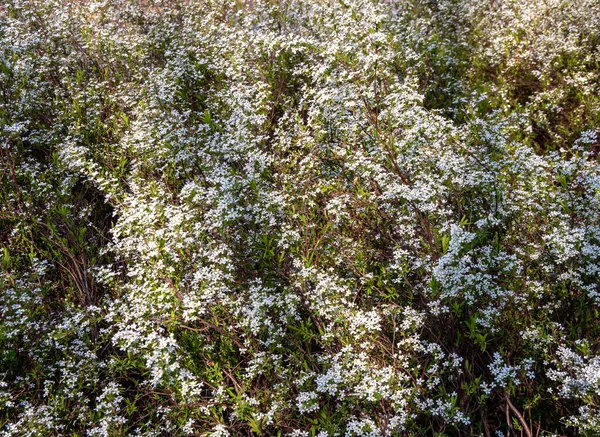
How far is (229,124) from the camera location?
600cm

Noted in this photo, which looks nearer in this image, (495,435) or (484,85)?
(495,435)

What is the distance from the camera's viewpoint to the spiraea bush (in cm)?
408

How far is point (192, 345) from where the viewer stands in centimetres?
471

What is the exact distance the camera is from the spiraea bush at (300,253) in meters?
4.08

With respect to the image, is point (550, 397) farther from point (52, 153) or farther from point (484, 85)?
point (52, 153)

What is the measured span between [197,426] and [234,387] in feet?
1.38

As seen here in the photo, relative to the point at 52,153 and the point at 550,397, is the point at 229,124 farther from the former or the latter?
the point at 550,397

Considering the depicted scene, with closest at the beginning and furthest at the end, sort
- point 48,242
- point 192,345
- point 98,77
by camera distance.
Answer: point 192,345
point 48,242
point 98,77

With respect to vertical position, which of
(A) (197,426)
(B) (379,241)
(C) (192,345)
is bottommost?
(A) (197,426)

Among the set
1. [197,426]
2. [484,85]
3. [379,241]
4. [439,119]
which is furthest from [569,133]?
[197,426]

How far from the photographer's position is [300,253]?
481 cm

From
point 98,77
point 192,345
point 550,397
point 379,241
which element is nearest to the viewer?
point 550,397

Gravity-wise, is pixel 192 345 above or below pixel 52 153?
below

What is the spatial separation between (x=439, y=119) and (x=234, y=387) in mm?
3145
